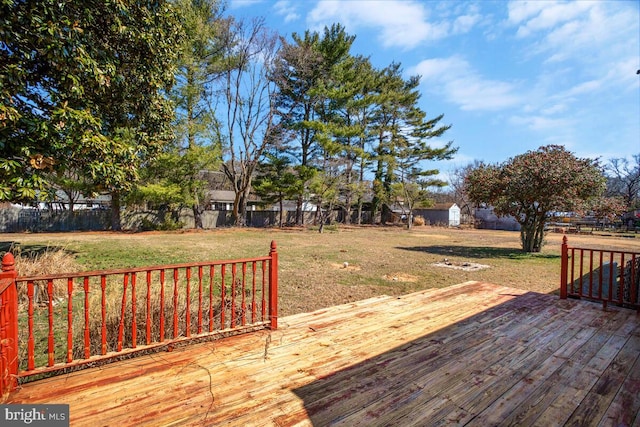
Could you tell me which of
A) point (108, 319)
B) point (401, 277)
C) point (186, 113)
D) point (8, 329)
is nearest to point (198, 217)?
point (186, 113)

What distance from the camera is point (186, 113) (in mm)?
17547

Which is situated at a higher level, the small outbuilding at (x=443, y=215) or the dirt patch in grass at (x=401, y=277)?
the small outbuilding at (x=443, y=215)

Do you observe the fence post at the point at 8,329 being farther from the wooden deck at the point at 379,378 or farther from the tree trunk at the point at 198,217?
the tree trunk at the point at 198,217

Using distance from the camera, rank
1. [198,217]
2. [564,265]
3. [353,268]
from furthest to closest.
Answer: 1. [198,217]
2. [353,268]
3. [564,265]

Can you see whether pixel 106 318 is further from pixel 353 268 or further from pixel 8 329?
pixel 353 268

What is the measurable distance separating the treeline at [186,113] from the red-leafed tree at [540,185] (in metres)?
10.4

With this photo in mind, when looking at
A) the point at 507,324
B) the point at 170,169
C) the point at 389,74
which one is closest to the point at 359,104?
the point at 389,74

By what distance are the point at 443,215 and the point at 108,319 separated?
105ft

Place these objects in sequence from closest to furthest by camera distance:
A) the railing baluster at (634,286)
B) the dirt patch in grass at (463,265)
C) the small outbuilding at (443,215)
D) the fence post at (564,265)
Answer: the railing baluster at (634,286) < the fence post at (564,265) < the dirt patch in grass at (463,265) < the small outbuilding at (443,215)

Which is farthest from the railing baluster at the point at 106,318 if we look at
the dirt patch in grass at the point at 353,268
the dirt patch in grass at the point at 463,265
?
the dirt patch in grass at the point at 463,265

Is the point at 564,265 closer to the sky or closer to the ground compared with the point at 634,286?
closer to the sky

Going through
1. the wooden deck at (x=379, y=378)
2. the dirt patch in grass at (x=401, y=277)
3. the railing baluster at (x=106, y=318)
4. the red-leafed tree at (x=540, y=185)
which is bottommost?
the dirt patch in grass at (x=401, y=277)

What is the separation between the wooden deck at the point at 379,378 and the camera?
1.99 metres

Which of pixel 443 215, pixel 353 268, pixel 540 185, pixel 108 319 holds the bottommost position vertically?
pixel 353 268
